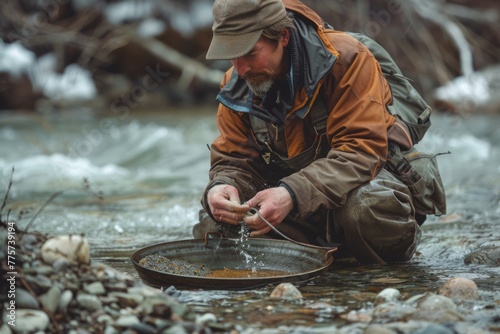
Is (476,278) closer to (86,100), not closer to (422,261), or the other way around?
(422,261)

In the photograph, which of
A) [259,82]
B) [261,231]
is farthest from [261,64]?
[261,231]

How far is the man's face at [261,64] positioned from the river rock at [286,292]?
936mm

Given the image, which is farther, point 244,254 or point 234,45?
point 244,254

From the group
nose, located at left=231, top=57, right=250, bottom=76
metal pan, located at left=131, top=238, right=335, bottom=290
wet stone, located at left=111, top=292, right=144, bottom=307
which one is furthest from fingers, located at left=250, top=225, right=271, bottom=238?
wet stone, located at left=111, top=292, right=144, bottom=307

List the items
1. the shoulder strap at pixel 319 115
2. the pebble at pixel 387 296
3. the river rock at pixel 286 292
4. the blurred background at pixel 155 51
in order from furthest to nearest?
the blurred background at pixel 155 51, the shoulder strap at pixel 319 115, the river rock at pixel 286 292, the pebble at pixel 387 296

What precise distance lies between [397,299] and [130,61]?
11260mm

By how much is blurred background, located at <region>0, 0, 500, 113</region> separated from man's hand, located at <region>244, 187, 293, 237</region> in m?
8.51

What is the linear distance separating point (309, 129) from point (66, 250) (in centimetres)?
143

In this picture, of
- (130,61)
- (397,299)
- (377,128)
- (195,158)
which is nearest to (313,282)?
(397,299)

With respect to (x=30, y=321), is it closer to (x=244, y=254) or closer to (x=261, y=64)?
(x=244, y=254)

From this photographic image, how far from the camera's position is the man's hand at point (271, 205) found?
352 cm

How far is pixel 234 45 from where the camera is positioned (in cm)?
360

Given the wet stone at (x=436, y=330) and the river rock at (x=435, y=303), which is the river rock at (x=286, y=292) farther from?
the wet stone at (x=436, y=330)

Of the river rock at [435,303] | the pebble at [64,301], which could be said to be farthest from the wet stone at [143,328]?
the river rock at [435,303]
